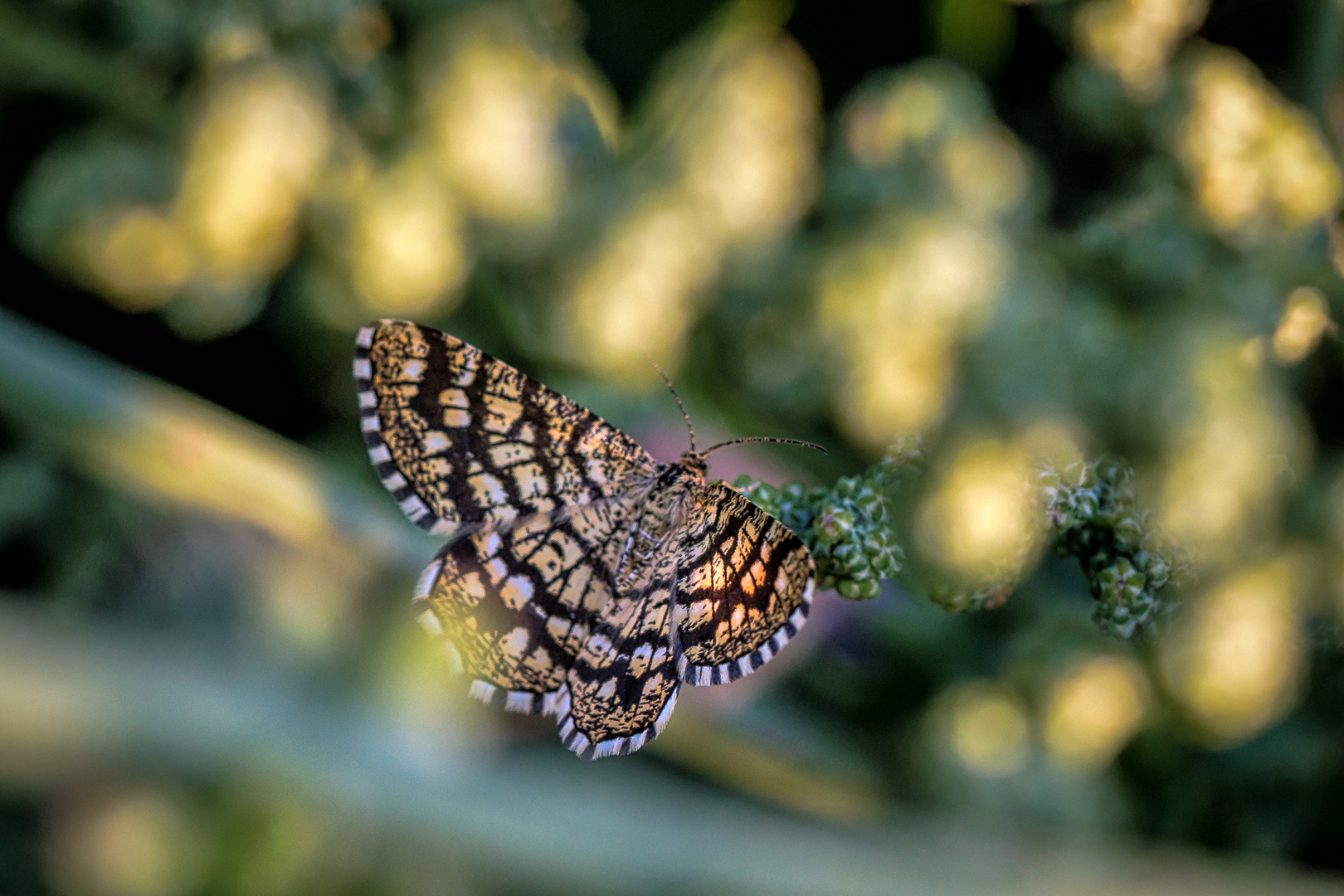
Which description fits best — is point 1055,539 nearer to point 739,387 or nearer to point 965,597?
point 965,597

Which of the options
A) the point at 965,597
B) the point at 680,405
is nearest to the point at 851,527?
the point at 965,597

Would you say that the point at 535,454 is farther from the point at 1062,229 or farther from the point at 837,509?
the point at 1062,229

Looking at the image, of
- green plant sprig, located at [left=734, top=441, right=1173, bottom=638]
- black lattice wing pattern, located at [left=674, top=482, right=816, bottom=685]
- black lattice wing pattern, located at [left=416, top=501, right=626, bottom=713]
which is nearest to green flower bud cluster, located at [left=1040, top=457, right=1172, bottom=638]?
green plant sprig, located at [left=734, top=441, right=1173, bottom=638]

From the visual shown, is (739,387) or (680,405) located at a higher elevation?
(739,387)

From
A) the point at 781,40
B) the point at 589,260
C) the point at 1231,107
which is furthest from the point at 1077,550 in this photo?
the point at 781,40

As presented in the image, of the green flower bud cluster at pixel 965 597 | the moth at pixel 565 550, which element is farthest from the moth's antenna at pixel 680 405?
the green flower bud cluster at pixel 965 597

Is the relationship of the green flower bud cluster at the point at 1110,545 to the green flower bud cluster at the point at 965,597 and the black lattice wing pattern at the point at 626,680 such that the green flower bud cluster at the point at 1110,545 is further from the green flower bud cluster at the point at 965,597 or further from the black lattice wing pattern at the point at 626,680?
the black lattice wing pattern at the point at 626,680
